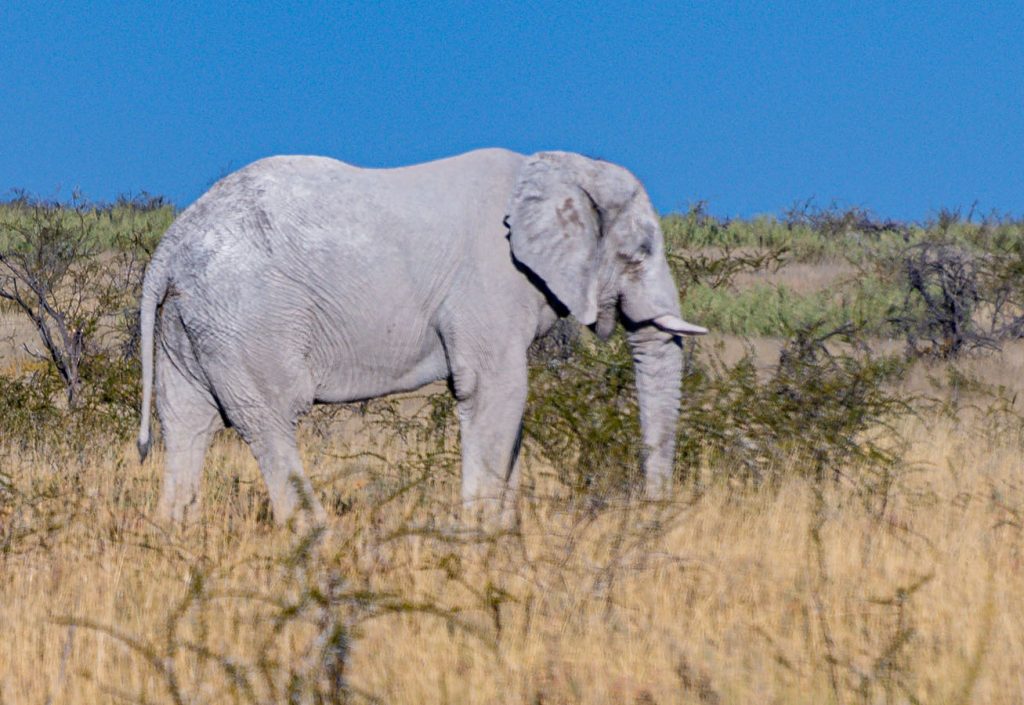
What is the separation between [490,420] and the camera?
714 centimetres

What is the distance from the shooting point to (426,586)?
19.2ft

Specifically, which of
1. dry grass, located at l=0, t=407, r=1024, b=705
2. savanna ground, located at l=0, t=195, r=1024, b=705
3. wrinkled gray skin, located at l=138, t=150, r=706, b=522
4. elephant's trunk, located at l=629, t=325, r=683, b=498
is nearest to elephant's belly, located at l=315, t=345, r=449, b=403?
wrinkled gray skin, located at l=138, t=150, r=706, b=522

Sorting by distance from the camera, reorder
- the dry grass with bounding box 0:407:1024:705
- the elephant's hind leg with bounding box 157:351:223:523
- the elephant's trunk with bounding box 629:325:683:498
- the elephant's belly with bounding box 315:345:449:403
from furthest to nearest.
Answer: the elephant's trunk with bounding box 629:325:683:498
the elephant's hind leg with bounding box 157:351:223:523
the elephant's belly with bounding box 315:345:449:403
the dry grass with bounding box 0:407:1024:705

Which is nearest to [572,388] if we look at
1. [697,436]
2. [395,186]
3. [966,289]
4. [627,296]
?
[697,436]

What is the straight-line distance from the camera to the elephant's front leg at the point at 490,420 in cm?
709

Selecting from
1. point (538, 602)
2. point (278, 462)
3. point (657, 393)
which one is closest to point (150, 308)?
point (278, 462)

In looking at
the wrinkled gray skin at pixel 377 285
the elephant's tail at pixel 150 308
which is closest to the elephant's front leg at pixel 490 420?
Answer: the wrinkled gray skin at pixel 377 285

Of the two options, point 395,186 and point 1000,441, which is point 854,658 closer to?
point 395,186

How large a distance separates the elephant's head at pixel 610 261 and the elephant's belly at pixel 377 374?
726 mm

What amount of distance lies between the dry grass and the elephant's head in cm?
64

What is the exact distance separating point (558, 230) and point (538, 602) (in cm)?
233

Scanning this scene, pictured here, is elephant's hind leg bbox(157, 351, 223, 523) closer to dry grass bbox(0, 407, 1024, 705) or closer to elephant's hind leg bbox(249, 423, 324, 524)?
dry grass bbox(0, 407, 1024, 705)

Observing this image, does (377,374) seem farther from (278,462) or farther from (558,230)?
(558,230)

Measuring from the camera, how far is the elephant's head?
281 inches
